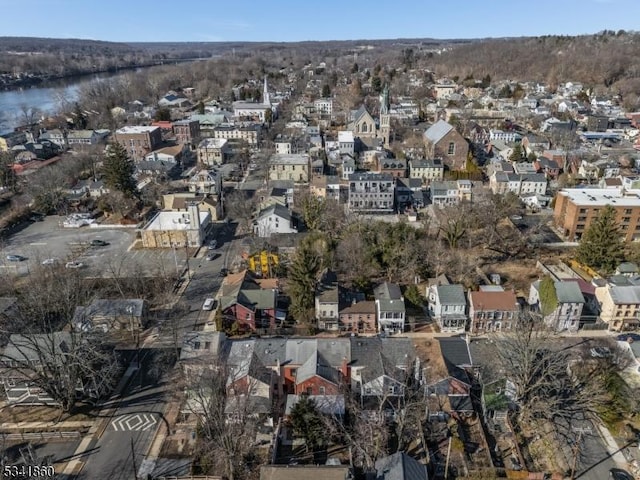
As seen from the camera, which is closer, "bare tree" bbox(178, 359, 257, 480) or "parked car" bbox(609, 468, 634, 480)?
"parked car" bbox(609, 468, 634, 480)

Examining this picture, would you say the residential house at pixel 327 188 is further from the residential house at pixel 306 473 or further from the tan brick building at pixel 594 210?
the residential house at pixel 306 473

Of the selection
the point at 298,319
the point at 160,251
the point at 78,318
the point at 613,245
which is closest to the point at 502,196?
the point at 613,245

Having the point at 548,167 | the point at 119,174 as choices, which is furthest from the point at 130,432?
the point at 548,167

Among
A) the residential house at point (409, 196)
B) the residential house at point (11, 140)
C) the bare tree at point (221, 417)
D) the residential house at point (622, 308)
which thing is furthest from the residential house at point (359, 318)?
the residential house at point (11, 140)

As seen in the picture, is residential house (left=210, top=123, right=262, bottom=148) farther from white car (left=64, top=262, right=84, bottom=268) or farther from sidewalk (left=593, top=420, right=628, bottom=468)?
sidewalk (left=593, top=420, right=628, bottom=468)

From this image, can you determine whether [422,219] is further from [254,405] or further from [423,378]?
[254,405]

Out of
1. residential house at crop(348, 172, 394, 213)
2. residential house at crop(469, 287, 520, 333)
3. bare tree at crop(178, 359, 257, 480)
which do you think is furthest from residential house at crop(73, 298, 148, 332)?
residential house at crop(348, 172, 394, 213)
